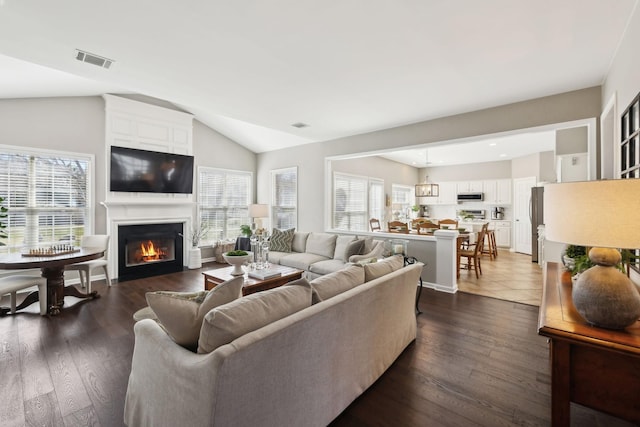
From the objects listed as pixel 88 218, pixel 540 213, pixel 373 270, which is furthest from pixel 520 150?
pixel 88 218

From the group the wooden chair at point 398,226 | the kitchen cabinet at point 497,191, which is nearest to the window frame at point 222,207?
the wooden chair at point 398,226

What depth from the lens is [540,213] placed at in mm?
6547

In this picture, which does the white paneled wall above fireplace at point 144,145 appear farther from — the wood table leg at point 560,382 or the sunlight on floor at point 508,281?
the wood table leg at point 560,382

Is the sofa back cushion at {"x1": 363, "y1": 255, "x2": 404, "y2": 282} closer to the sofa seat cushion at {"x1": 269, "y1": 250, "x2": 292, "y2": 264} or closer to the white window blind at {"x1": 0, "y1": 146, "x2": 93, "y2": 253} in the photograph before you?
the sofa seat cushion at {"x1": 269, "y1": 250, "x2": 292, "y2": 264}

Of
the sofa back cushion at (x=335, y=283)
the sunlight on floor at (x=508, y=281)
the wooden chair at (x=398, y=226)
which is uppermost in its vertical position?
the wooden chair at (x=398, y=226)

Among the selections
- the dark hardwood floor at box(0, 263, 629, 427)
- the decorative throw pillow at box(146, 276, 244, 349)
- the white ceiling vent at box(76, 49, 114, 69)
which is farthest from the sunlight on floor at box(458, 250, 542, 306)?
the white ceiling vent at box(76, 49, 114, 69)

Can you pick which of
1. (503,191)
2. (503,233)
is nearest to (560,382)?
(503,233)

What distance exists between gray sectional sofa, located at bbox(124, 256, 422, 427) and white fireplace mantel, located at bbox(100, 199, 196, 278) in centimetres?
420

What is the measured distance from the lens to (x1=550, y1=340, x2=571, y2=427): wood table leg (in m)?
1.27

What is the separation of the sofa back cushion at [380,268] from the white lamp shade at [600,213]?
127 cm

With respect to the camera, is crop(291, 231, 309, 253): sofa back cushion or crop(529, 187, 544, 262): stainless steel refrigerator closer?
crop(291, 231, 309, 253): sofa back cushion

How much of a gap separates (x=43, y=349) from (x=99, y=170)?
3.30m

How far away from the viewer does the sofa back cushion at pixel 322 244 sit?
4.93 meters

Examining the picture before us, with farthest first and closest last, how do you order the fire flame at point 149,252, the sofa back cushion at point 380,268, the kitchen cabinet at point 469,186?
the kitchen cabinet at point 469,186, the fire flame at point 149,252, the sofa back cushion at point 380,268
